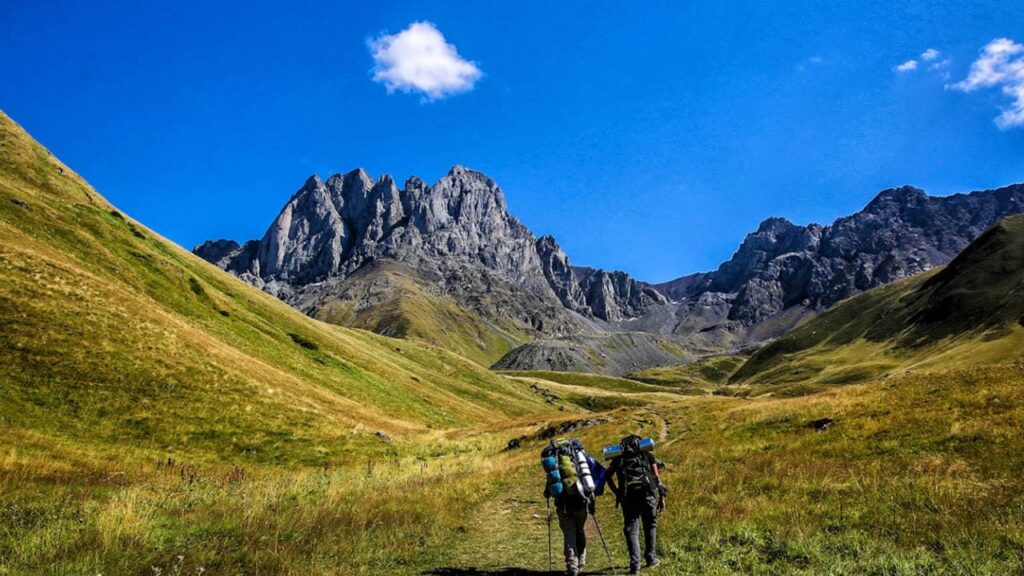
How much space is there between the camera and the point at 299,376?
171ft

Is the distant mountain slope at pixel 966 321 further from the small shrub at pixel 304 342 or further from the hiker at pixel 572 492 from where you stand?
the hiker at pixel 572 492

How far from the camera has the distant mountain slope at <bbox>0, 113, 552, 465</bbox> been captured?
2572 cm

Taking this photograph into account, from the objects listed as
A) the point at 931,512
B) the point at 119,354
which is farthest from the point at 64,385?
the point at 931,512

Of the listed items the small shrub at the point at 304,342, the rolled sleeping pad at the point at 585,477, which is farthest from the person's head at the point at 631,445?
the small shrub at the point at 304,342

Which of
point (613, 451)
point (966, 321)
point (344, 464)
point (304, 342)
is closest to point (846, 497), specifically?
point (613, 451)

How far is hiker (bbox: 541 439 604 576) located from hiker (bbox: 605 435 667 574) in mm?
572

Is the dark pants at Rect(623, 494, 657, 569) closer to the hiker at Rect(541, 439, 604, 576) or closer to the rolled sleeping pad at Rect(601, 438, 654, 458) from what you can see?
the hiker at Rect(541, 439, 604, 576)

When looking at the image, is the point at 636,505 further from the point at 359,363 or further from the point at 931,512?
the point at 359,363

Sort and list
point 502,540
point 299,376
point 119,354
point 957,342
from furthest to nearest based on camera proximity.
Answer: point 957,342, point 299,376, point 119,354, point 502,540

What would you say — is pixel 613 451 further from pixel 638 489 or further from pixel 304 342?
pixel 304 342

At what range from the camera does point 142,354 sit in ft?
105

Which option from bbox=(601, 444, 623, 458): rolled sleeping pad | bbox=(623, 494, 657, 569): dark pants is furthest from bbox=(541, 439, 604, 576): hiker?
bbox=(623, 494, 657, 569): dark pants

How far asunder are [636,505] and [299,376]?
1875 inches

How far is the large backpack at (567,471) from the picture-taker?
1088cm
